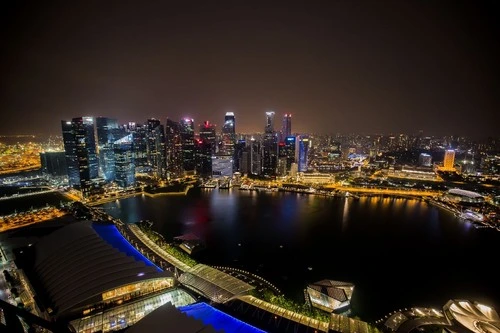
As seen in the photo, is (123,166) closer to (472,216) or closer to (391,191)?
(391,191)

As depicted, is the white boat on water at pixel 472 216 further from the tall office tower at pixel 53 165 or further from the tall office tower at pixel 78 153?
the tall office tower at pixel 53 165

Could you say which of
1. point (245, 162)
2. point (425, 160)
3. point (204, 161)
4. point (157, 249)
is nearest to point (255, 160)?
point (245, 162)

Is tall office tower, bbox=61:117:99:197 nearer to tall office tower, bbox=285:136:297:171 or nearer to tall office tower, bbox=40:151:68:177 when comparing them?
tall office tower, bbox=40:151:68:177

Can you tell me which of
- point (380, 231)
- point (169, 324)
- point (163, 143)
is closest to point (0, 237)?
point (169, 324)

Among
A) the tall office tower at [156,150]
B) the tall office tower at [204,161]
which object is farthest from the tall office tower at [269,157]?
the tall office tower at [156,150]

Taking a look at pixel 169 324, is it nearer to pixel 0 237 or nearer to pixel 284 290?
pixel 284 290

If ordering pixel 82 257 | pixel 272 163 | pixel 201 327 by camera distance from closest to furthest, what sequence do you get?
pixel 201 327, pixel 82 257, pixel 272 163
